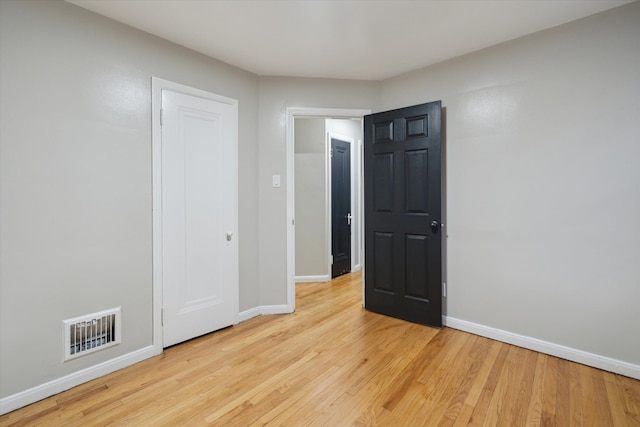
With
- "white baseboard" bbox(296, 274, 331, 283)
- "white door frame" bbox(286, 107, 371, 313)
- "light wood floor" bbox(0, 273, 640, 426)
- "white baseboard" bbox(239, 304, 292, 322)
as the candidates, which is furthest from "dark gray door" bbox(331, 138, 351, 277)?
"light wood floor" bbox(0, 273, 640, 426)

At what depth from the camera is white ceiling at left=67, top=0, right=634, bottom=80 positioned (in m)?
2.00

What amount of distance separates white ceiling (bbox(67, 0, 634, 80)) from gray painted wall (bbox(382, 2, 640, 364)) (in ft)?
0.82

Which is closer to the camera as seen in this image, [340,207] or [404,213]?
[404,213]

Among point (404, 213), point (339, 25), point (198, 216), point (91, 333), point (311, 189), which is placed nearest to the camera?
point (91, 333)

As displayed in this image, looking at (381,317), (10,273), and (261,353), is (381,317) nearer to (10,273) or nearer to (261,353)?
(261,353)

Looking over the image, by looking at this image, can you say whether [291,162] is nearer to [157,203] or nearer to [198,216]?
[198,216]

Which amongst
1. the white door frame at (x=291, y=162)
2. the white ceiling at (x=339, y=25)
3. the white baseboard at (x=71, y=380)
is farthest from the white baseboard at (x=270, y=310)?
the white ceiling at (x=339, y=25)

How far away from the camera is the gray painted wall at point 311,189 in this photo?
4441mm

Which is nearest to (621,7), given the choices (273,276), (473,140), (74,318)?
(473,140)

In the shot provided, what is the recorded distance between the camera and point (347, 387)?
1931 mm

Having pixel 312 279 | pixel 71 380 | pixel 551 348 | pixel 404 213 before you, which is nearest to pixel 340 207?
pixel 312 279

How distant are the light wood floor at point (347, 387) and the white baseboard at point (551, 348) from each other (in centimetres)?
6

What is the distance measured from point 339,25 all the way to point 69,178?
7.09 feet

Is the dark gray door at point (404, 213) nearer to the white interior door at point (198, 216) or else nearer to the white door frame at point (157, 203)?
the white interior door at point (198, 216)
